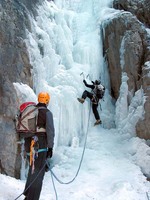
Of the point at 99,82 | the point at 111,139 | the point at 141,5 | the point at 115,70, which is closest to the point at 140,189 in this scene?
the point at 111,139

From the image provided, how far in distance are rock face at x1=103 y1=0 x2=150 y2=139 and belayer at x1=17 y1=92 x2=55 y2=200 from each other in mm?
4989

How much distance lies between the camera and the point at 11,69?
703 cm

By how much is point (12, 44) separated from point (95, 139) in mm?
3623

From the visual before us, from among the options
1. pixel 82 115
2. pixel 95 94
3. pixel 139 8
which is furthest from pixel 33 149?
pixel 139 8

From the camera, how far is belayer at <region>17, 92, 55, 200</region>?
4.40 meters

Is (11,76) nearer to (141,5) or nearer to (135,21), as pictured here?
(135,21)

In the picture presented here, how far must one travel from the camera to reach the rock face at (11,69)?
632cm

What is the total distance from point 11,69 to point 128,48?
4.27 m

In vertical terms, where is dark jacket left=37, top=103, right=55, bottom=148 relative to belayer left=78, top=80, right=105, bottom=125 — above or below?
above

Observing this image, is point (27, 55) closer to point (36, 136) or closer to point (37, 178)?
point (36, 136)

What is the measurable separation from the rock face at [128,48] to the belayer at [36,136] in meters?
4.99

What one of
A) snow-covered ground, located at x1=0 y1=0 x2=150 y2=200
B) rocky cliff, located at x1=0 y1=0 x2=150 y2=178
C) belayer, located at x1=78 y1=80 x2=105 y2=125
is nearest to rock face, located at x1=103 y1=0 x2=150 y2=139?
rocky cliff, located at x1=0 y1=0 x2=150 y2=178

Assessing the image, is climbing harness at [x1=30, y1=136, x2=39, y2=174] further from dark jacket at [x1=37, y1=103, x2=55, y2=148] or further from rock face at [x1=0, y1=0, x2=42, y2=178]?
rock face at [x1=0, y1=0, x2=42, y2=178]

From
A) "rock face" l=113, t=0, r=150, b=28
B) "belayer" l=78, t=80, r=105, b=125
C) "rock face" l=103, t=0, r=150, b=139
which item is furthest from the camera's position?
"rock face" l=113, t=0, r=150, b=28
